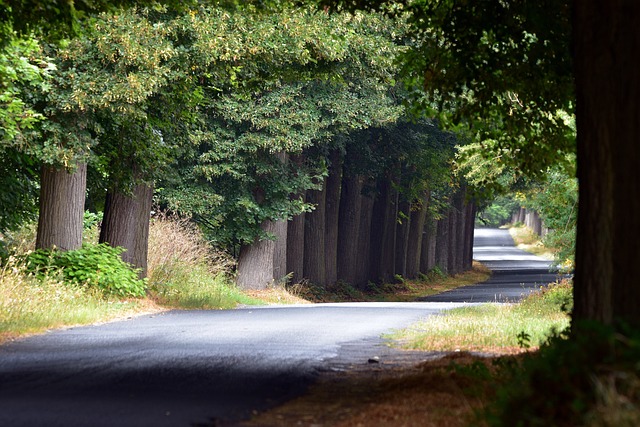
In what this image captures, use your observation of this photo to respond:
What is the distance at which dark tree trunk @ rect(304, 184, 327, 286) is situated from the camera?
144ft

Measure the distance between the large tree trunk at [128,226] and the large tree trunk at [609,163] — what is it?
18277mm

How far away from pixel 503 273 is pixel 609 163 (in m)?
57.5

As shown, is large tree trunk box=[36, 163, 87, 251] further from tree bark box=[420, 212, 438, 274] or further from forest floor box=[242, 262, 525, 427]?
tree bark box=[420, 212, 438, 274]

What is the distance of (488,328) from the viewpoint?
59.2 feet

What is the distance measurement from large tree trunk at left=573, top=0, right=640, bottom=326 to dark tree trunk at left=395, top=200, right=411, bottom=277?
44119 mm

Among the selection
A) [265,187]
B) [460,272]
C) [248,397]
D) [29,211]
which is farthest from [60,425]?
[460,272]

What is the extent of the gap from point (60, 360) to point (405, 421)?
591cm

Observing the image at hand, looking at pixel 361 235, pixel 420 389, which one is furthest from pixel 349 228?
pixel 420 389

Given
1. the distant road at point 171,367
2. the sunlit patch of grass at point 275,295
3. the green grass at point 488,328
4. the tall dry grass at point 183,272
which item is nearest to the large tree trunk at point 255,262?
the sunlit patch of grass at point 275,295

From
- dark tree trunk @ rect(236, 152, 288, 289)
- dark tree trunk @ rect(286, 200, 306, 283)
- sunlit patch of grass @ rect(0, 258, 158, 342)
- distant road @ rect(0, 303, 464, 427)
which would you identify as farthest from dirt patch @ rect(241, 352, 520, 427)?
dark tree trunk @ rect(286, 200, 306, 283)

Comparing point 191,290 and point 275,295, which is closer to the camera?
point 191,290

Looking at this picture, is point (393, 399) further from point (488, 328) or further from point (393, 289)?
point (393, 289)

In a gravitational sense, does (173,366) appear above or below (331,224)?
below

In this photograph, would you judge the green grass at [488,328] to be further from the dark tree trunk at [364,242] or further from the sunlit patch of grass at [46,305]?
the dark tree trunk at [364,242]
